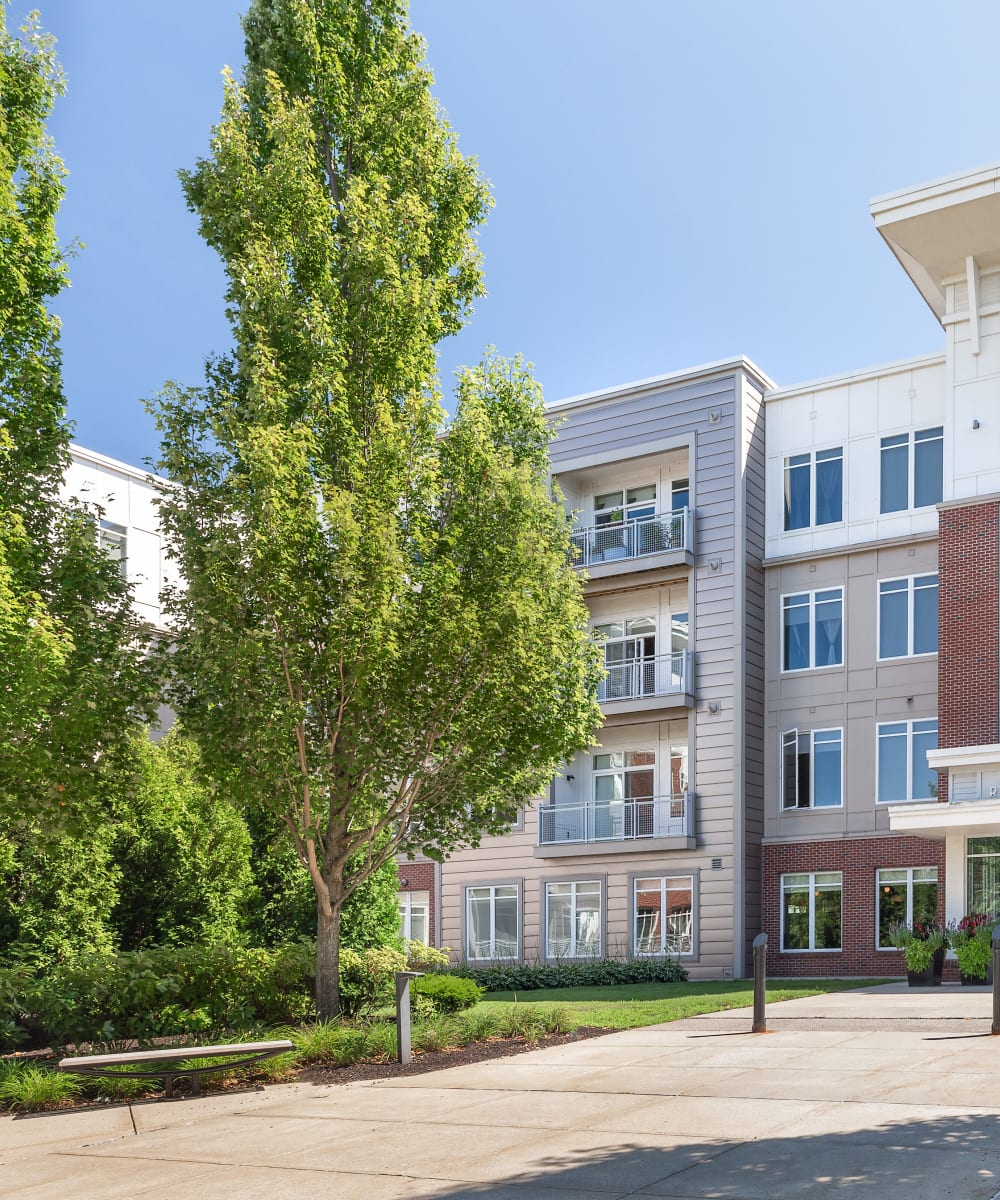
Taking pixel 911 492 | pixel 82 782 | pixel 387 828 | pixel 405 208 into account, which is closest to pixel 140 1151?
pixel 82 782

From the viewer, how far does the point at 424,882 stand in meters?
36.2

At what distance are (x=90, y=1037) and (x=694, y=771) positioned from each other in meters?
19.7

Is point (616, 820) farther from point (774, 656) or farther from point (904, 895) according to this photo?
point (904, 895)

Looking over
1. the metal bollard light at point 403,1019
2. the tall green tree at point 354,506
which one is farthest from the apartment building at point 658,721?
the metal bollard light at point 403,1019

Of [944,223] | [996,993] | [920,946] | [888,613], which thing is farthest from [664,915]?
[996,993]

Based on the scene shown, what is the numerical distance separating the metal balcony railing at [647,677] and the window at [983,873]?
321 inches

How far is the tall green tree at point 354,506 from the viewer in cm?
1401

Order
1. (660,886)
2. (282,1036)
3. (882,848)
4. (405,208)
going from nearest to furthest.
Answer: (282,1036), (405,208), (882,848), (660,886)

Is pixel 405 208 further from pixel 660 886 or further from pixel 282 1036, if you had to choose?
pixel 660 886

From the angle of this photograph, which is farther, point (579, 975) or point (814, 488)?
point (814, 488)

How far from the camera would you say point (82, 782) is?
14.7m

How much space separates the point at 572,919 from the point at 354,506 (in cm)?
2149

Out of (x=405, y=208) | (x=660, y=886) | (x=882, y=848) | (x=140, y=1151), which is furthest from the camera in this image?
(x=660, y=886)

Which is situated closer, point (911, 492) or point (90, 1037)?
point (90, 1037)
